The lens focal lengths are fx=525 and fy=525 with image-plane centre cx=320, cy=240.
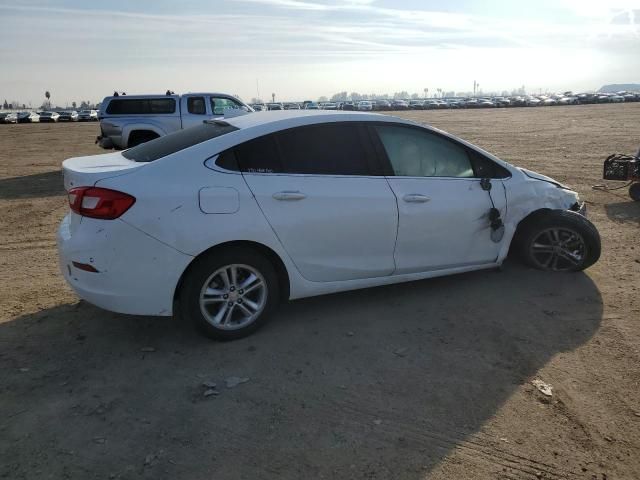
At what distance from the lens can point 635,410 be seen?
306 cm

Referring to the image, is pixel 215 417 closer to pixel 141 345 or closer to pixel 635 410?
pixel 141 345

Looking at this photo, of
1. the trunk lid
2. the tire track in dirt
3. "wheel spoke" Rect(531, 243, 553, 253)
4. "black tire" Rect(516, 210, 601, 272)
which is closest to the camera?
the tire track in dirt

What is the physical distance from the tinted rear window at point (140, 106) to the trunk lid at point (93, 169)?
10465mm

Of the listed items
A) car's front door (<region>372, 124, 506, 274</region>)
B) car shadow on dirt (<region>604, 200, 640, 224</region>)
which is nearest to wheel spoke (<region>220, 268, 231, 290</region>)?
car's front door (<region>372, 124, 506, 274</region>)

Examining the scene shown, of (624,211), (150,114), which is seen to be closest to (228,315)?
(624,211)

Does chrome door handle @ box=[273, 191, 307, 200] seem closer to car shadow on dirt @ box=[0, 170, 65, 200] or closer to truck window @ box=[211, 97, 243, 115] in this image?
car shadow on dirt @ box=[0, 170, 65, 200]

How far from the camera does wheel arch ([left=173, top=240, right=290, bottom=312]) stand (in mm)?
3662

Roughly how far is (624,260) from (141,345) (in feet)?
16.2

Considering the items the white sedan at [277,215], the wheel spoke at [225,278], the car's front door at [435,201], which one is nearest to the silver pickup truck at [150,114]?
the white sedan at [277,215]

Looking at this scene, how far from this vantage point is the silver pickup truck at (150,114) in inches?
540

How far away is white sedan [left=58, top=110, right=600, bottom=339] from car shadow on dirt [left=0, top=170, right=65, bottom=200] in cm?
663

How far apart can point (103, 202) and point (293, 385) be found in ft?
5.66

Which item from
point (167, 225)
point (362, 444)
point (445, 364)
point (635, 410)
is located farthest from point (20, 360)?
point (635, 410)

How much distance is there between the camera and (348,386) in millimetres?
3326
